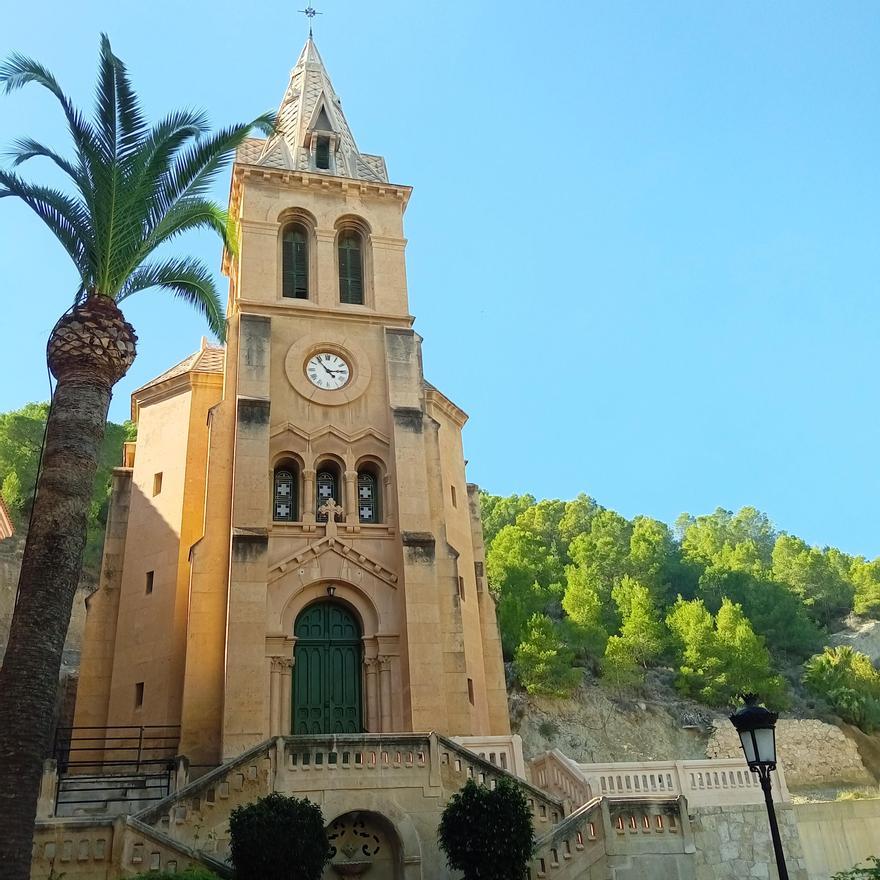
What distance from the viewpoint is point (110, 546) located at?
80.2 feet

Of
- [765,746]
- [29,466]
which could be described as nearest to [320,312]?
[765,746]

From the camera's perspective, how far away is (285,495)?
22844mm

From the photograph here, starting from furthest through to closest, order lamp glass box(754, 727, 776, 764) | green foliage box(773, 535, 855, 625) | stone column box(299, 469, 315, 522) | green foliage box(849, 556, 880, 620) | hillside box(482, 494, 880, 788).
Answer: green foliage box(773, 535, 855, 625) < green foliage box(849, 556, 880, 620) < hillside box(482, 494, 880, 788) < stone column box(299, 469, 315, 522) < lamp glass box(754, 727, 776, 764)

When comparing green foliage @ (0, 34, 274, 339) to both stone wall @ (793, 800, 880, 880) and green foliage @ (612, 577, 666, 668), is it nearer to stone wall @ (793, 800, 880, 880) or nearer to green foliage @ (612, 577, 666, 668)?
stone wall @ (793, 800, 880, 880)

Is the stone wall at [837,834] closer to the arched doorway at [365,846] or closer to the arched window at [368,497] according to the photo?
the arched doorway at [365,846]

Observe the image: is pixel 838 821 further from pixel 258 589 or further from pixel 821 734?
pixel 821 734

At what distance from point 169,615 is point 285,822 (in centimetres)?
1007

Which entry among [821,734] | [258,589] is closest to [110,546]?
[258,589]

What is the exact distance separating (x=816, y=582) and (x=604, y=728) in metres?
35.0

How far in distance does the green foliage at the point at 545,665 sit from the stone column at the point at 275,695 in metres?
25.2

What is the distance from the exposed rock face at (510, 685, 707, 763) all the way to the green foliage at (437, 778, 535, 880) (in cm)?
2843

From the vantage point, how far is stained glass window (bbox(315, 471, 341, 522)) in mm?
23047

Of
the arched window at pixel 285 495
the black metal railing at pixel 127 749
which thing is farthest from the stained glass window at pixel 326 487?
the black metal railing at pixel 127 749

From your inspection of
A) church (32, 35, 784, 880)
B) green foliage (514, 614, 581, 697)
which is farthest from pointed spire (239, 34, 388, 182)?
green foliage (514, 614, 581, 697)
